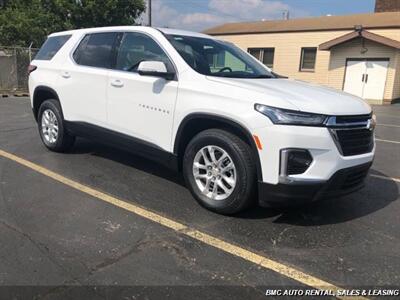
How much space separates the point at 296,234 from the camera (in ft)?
12.8

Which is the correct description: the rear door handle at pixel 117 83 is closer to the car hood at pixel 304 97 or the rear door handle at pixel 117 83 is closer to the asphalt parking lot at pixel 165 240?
the asphalt parking lot at pixel 165 240

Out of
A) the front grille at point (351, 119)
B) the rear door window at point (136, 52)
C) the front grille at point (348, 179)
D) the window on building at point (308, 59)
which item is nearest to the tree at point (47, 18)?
the window on building at point (308, 59)

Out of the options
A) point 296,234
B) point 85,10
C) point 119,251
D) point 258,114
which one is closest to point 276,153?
point 258,114

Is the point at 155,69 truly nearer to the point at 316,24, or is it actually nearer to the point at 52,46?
the point at 52,46

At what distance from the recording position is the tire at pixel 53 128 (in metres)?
6.22

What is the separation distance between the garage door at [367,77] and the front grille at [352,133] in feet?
63.4

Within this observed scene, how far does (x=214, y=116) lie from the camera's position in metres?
4.12

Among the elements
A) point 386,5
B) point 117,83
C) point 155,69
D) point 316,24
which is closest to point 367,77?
point 316,24

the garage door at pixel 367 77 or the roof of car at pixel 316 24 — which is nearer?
the garage door at pixel 367 77

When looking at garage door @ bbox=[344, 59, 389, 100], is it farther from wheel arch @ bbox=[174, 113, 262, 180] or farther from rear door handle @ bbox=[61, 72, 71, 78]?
wheel arch @ bbox=[174, 113, 262, 180]

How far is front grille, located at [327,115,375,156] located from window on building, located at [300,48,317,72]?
74.5 ft

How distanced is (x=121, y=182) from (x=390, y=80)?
1974 centimetres

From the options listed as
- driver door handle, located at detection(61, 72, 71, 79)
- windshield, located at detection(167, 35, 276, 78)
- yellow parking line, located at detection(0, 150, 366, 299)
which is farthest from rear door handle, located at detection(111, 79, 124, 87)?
yellow parking line, located at detection(0, 150, 366, 299)

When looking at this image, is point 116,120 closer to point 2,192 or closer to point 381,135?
point 2,192
